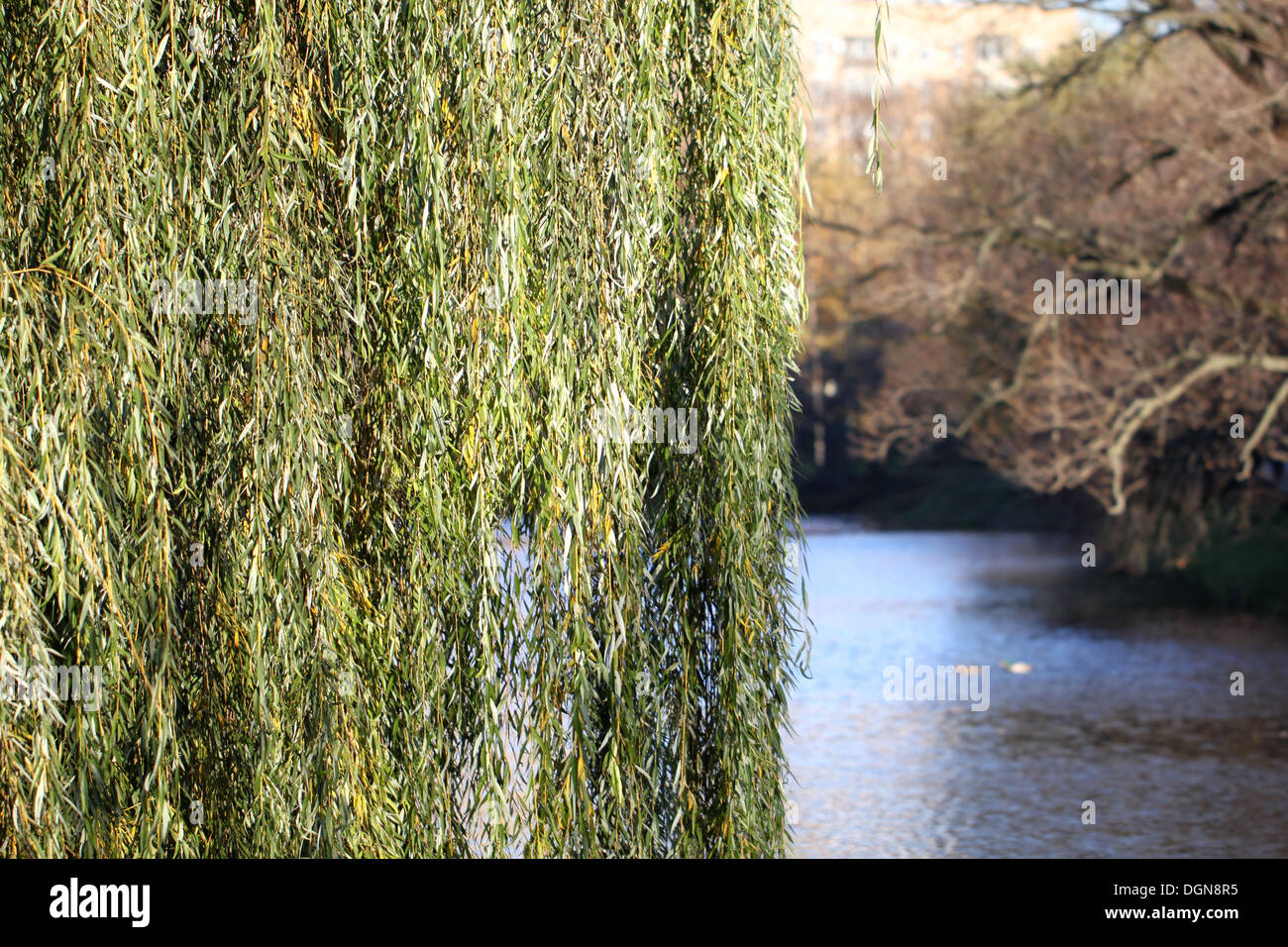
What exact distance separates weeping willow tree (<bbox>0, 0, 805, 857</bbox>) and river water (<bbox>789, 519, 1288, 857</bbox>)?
1.78 metres

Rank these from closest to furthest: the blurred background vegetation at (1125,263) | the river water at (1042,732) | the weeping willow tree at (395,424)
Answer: the weeping willow tree at (395,424)
the river water at (1042,732)
the blurred background vegetation at (1125,263)

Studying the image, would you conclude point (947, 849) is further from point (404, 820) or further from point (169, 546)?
point (169, 546)

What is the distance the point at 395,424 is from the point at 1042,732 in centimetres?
1220

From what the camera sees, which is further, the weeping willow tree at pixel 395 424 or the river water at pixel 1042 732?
the river water at pixel 1042 732

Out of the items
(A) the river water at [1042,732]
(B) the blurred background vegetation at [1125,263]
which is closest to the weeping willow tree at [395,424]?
(A) the river water at [1042,732]

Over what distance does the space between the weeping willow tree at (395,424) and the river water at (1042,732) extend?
1.78 meters

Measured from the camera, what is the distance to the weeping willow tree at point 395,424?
4.83 m

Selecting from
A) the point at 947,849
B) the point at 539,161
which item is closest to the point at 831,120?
the point at 947,849

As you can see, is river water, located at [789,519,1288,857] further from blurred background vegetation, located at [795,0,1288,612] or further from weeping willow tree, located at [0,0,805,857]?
blurred background vegetation, located at [795,0,1288,612]

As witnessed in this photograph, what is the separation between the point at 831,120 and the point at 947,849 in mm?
43230

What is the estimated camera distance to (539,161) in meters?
5.41

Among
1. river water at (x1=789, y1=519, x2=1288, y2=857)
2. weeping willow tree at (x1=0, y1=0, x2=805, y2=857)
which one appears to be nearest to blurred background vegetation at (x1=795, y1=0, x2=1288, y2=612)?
river water at (x1=789, y1=519, x2=1288, y2=857)

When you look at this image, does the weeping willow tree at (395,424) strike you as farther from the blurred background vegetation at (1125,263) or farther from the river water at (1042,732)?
the blurred background vegetation at (1125,263)
